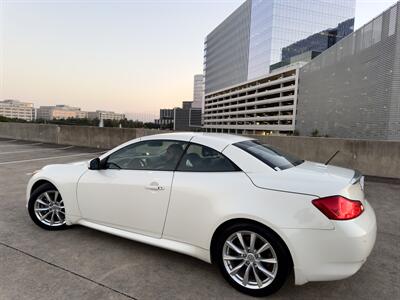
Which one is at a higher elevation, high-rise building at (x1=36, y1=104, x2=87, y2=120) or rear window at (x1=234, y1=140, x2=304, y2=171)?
high-rise building at (x1=36, y1=104, x2=87, y2=120)

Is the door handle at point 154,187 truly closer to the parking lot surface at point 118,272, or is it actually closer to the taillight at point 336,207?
the parking lot surface at point 118,272

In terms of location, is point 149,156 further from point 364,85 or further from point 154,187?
point 364,85

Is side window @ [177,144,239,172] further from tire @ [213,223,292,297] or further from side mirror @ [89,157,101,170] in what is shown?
side mirror @ [89,157,101,170]

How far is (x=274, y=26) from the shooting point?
8131cm

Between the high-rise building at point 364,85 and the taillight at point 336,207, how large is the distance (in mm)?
16421

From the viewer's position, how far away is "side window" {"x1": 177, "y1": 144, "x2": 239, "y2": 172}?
9.13 ft

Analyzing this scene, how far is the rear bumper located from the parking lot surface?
0.39m

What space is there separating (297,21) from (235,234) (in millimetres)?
94540

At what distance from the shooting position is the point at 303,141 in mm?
9031

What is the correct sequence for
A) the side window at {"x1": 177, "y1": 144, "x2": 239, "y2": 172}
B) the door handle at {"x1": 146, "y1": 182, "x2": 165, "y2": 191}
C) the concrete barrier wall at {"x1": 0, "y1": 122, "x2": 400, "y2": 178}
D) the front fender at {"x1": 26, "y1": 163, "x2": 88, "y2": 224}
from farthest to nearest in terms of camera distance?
the concrete barrier wall at {"x1": 0, "y1": 122, "x2": 400, "y2": 178} < the front fender at {"x1": 26, "y1": 163, "x2": 88, "y2": 224} < the door handle at {"x1": 146, "y1": 182, "x2": 165, "y2": 191} < the side window at {"x1": 177, "y1": 144, "x2": 239, "y2": 172}

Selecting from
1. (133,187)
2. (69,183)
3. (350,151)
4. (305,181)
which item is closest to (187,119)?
(350,151)

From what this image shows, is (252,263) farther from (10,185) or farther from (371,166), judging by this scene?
(371,166)

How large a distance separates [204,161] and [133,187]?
2.83 ft

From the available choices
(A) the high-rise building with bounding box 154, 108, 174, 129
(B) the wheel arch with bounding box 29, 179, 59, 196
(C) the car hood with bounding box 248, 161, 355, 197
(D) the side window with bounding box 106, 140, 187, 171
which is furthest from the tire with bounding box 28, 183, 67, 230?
(A) the high-rise building with bounding box 154, 108, 174, 129
